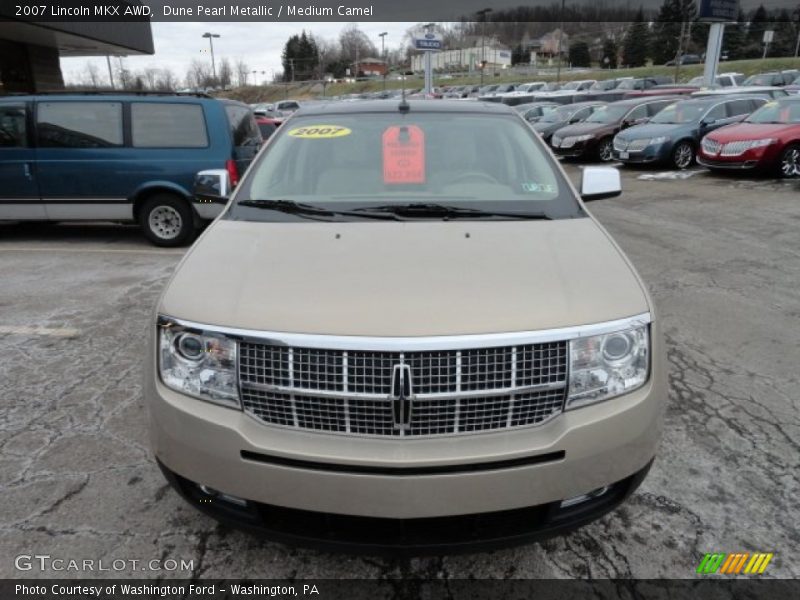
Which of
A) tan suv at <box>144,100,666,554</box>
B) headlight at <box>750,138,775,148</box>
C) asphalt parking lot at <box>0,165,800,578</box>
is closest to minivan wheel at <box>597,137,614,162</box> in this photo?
headlight at <box>750,138,775,148</box>

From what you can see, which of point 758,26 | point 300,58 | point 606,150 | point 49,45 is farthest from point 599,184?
point 300,58

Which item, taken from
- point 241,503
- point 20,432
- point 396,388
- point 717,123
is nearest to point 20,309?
point 20,432

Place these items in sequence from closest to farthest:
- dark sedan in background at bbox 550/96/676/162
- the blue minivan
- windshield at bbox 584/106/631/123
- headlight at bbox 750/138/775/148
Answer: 1. the blue minivan
2. headlight at bbox 750/138/775/148
3. dark sedan in background at bbox 550/96/676/162
4. windshield at bbox 584/106/631/123

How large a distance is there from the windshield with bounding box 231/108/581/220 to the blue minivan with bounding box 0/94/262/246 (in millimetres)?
4318

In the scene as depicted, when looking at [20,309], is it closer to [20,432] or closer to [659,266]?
[20,432]

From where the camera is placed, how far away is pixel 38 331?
4.68 meters

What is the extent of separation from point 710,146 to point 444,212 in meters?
11.8

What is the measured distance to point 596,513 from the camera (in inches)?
80.1

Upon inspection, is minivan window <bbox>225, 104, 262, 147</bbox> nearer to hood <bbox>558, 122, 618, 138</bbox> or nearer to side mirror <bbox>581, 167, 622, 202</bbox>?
side mirror <bbox>581, 167, 622, 202</bbox>

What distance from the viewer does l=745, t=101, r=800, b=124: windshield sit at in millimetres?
11811

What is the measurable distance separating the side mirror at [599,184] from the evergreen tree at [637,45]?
8047 cm

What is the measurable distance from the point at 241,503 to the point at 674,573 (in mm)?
1676

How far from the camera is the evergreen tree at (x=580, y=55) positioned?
8506cm

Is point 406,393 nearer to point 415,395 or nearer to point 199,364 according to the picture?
point 415,395
